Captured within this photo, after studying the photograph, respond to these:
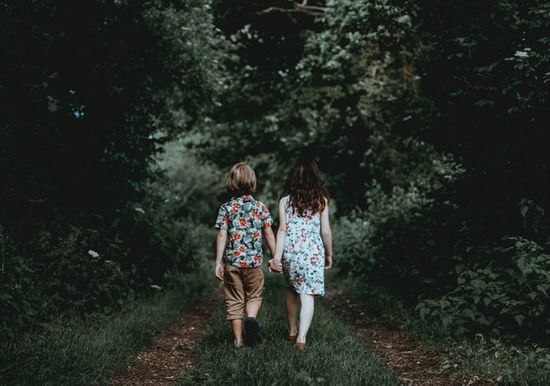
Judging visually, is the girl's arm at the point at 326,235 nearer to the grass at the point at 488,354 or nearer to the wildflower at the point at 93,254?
the grass at the point at 488,354

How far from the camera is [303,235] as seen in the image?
6.24 m

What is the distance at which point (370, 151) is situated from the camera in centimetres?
1639

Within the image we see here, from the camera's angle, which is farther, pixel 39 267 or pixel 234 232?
pixel 39 267

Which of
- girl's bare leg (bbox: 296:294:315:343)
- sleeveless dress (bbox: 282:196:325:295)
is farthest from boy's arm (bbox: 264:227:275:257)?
girl's bare leg (bbox: 296:294:315:343)

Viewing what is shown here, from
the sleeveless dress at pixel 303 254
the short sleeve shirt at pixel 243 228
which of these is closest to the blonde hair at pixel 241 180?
the short sleeve shirt at pixel 243 228

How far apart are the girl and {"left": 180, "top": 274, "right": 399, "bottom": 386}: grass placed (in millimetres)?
474

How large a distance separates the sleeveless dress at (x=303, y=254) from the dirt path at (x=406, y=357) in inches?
44.7

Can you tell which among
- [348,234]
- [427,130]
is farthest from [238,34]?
[427,130]

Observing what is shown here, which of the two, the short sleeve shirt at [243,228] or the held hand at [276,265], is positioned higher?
the short sleeve shirt at [243,228]

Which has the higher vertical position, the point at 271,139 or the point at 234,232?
the point at 271,139

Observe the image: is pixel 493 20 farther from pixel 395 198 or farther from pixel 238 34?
pixel 238 34

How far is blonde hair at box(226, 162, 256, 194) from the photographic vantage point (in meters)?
6.23

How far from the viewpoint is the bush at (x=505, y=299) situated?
6.16 metres

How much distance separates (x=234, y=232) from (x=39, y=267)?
2724mm
